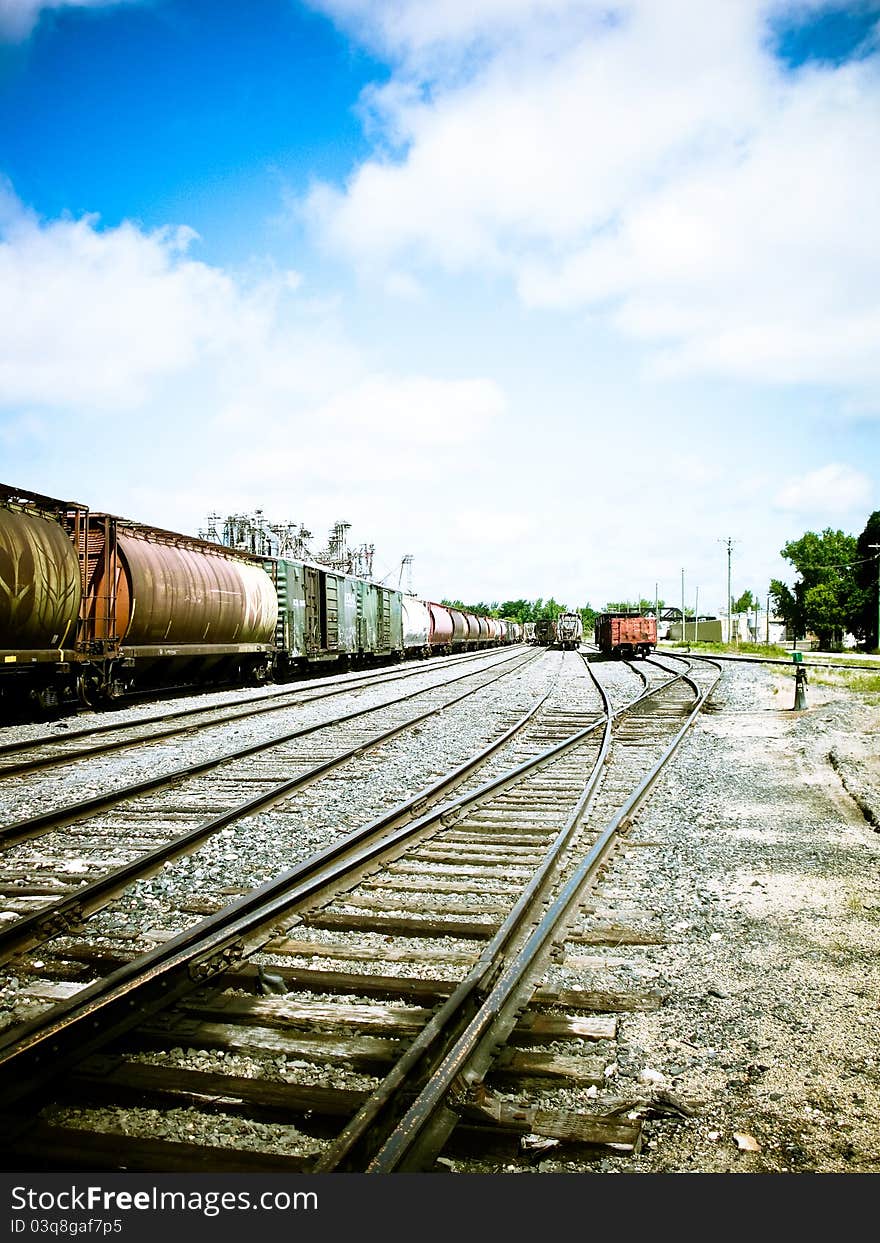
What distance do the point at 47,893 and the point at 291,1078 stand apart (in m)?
2.63

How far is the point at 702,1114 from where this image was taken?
272cm

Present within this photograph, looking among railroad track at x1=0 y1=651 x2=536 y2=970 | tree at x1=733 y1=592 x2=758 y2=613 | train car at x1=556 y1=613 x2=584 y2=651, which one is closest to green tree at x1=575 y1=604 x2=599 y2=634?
tree at x1=733 y1=592 x2=758 y2=613

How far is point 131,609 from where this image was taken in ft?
48.1

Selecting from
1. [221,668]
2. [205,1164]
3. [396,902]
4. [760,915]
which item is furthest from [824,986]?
[221,668]

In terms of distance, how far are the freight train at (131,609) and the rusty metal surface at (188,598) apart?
0.10 ft

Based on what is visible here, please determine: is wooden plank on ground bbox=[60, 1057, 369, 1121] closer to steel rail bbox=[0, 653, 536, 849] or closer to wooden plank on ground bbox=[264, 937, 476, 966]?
wooden plank on ground bbox=[264, 937, 476, 966]

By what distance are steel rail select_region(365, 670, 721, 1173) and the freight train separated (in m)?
9.55

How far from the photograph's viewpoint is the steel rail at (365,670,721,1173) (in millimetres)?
2354

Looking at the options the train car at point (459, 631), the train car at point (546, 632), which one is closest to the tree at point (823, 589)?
the train car at point (546, 632)

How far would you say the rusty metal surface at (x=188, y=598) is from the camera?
14.8 metres

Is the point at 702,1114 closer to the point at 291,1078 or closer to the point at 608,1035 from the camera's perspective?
the point at 608,1035

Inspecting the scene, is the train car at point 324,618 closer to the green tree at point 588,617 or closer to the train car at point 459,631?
the train car at point 459,631

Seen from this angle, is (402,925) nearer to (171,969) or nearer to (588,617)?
(171,969)

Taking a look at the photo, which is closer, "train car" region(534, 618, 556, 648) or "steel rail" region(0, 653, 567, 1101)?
"steel rail" region(0, 653, 567, 1101)
